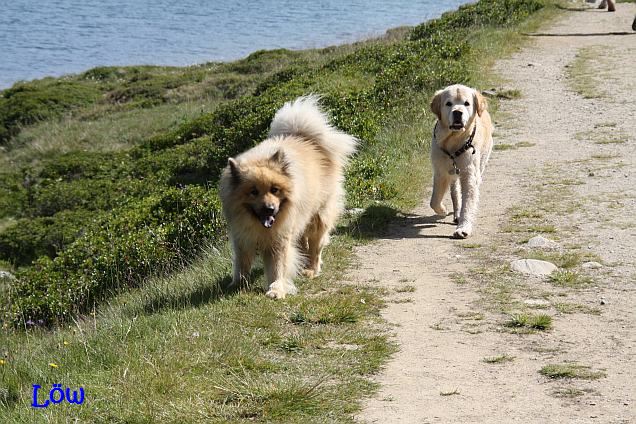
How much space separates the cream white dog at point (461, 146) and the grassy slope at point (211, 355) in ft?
4.30

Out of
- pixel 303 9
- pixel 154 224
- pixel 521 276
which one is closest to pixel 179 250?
pixel 154 224

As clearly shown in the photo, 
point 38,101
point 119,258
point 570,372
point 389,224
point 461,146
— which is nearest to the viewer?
point 570,372

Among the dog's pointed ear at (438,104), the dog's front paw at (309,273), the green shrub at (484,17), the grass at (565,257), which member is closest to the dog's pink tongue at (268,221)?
the dog's front paw at (309,273)

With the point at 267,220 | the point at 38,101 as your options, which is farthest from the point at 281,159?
the point at 38,101

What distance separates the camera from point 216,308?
678cm

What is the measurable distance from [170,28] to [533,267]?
4349 cm

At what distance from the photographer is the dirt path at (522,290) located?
16.7 ft

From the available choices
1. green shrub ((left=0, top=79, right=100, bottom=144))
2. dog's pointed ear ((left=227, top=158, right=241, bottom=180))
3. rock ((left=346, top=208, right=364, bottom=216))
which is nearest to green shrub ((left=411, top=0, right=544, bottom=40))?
green shrub ((left=0, top=79, right=100, bottom=144))

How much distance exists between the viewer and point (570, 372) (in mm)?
5383

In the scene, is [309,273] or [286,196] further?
[309,273]

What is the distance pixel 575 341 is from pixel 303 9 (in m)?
49.8

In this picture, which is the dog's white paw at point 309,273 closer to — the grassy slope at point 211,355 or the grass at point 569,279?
the grassy slope at point 211,355

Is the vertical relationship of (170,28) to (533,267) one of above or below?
above

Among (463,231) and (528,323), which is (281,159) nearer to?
(528,323)
